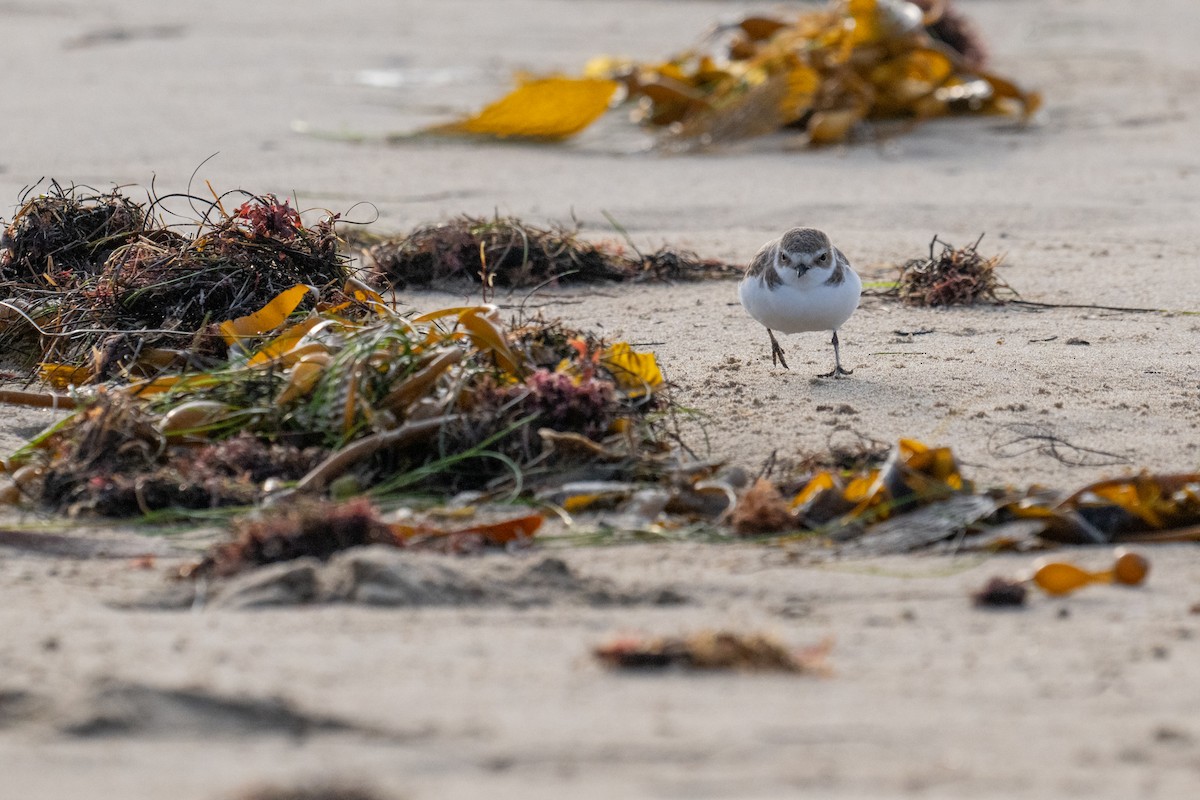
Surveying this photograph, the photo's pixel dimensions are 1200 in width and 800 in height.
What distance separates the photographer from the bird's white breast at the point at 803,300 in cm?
502

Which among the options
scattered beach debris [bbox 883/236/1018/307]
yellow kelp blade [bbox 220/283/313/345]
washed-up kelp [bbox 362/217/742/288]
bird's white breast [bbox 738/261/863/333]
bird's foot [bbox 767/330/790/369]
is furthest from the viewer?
washed-up kelp [bbox 362/217/742/288]

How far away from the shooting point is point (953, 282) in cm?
600

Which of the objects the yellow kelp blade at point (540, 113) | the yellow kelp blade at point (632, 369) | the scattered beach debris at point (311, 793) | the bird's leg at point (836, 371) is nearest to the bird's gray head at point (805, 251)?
the bird's leg at point (836, 371)

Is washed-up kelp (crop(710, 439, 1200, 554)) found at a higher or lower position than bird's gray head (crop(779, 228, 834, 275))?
lower

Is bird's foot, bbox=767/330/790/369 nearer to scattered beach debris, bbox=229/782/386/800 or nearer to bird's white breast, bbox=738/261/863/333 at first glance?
bird's white breast, bbox=738/261/863/333

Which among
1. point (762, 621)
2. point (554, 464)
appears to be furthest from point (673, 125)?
point (762, 621)

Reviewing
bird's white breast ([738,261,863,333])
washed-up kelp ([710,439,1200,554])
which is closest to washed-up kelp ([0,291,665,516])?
washed-up kelp ([710,439,1200,554])

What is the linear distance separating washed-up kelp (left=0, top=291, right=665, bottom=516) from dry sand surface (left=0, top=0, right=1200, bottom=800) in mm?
304

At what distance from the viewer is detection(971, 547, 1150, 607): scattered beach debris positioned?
309 cm

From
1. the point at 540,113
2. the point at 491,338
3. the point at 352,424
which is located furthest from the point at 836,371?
the point at 540,113

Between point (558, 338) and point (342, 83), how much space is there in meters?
7.40

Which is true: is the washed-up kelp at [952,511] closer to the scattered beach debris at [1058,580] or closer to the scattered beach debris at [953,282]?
the scattered beach debris at [1058,580]

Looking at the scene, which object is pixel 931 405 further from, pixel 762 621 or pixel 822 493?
pixel 762 621

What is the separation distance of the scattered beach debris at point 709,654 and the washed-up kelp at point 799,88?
7013mm
